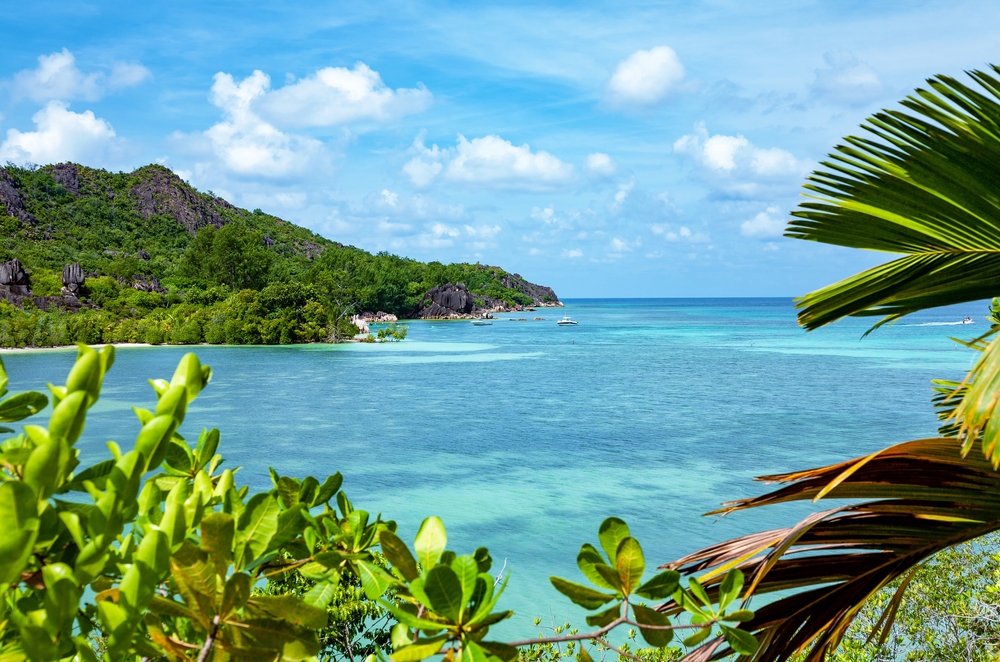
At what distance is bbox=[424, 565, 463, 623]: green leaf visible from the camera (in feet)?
2.61

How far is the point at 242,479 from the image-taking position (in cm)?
1289

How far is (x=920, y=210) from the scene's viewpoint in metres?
1.53

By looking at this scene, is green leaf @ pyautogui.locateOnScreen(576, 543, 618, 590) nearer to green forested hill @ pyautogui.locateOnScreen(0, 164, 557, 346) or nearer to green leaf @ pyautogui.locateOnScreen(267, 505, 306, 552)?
green leaf @ pyautogui.locateOnScreen(267, 505, 306, 552)

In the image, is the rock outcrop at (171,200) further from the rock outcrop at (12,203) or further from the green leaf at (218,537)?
the green leaf at (218,537)

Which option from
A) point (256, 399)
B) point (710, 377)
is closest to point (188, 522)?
point (256, 399)

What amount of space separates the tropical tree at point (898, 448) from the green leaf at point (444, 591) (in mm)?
757

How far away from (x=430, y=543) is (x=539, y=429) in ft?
56.3

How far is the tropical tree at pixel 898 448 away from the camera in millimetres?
1477

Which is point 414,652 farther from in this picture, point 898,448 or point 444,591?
point 898,448

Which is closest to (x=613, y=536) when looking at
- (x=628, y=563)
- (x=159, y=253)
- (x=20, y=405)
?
(x=628, y=563)

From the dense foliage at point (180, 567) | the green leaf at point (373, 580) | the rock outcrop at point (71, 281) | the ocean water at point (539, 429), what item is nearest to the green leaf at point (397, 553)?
the dense foliage at point (180, 567)

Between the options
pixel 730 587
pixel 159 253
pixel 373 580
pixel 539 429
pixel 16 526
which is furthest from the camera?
pixel 159 253

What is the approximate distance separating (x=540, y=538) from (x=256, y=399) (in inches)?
561

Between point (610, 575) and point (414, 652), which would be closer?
point (414, 652)
